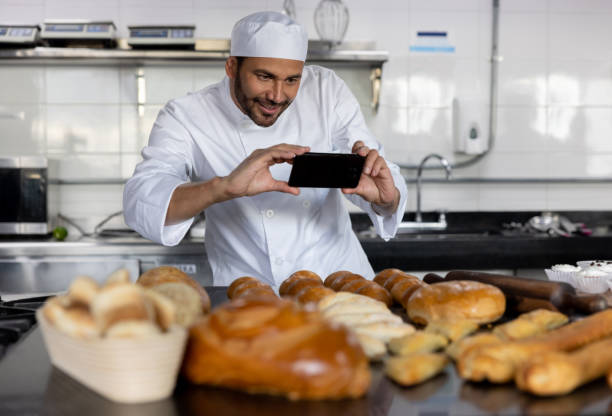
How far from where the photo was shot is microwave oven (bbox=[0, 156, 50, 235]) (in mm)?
3406

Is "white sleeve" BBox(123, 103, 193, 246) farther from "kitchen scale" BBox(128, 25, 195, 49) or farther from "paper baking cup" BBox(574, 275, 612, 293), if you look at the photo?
"kitchen scale" BBox(128, 25, 195, 49)

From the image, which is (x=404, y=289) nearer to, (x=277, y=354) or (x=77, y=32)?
(x=277, y=354)

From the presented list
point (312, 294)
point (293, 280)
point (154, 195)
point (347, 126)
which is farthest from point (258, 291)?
point (347, 126)

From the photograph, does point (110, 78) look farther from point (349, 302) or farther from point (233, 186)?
point (349, 302)

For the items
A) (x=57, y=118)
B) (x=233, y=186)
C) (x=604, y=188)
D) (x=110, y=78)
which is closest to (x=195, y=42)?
(x=110, y=78)

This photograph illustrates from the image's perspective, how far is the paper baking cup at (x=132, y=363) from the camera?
0.80m

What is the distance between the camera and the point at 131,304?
825 millimetres

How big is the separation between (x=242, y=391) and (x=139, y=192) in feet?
3.16

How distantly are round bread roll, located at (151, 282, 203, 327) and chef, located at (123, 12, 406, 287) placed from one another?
60cm

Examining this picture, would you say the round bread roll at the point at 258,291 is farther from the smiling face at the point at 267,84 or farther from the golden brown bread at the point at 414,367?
the smiling face at the point at 267,84

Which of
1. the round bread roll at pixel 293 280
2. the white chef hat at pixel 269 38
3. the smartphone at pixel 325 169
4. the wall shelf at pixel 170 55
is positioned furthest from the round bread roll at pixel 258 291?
the wall shelf at pixel 170 55

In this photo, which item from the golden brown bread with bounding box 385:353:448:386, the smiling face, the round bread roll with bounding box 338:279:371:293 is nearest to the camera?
the golden brown bread with bounding box 385:353:448:386

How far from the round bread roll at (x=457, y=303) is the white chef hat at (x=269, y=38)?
0.91 m

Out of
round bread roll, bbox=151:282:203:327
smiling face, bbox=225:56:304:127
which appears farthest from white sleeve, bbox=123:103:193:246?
round bread roll, bbox=151:282:203:327
